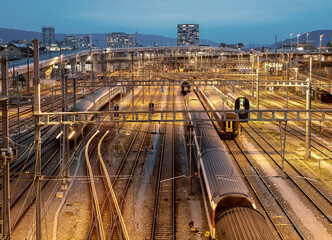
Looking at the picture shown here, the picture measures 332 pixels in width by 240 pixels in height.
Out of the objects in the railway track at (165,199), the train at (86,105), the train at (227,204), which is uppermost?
the train at (86,105)

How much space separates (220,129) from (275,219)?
37.9ft

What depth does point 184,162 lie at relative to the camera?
58.5 ft

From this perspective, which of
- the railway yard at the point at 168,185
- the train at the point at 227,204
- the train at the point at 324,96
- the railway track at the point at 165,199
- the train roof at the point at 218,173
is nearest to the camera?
the train at the point at 227,204

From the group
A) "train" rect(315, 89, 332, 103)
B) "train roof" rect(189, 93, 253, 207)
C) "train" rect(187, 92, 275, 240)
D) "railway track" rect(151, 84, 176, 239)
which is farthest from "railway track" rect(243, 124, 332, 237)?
"train" rect(315, 89, 332, 103)

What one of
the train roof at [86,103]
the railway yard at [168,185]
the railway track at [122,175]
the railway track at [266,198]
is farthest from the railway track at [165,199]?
the train roof at [86,103]

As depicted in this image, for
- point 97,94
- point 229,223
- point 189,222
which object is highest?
point 97,94

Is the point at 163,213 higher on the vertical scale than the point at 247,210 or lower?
lower

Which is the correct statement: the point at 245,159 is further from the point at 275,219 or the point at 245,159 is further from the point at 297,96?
the point at 297,96

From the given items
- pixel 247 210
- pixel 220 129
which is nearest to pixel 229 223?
pixel 247 210

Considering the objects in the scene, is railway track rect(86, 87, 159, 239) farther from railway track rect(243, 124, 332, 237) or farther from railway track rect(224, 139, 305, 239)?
railway track rect(243, 124, 332, 237)

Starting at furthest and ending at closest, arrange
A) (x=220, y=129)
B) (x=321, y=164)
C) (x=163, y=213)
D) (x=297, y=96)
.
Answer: (x=297, y=96) < (x=220, y=129) < (x=321, y=164) < (x=163, y=213)

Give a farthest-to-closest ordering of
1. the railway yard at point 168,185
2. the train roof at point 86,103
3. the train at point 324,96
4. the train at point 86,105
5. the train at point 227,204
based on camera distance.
Result: the train at point 324,96, the train roof at point 86,103, the train at point 86,105, the railway yard at point 168,185, the train at point 227,204

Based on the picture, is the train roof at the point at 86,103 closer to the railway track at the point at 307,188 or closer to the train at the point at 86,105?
the train at the point at 86,105

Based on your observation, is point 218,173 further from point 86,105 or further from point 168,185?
point 86,105
